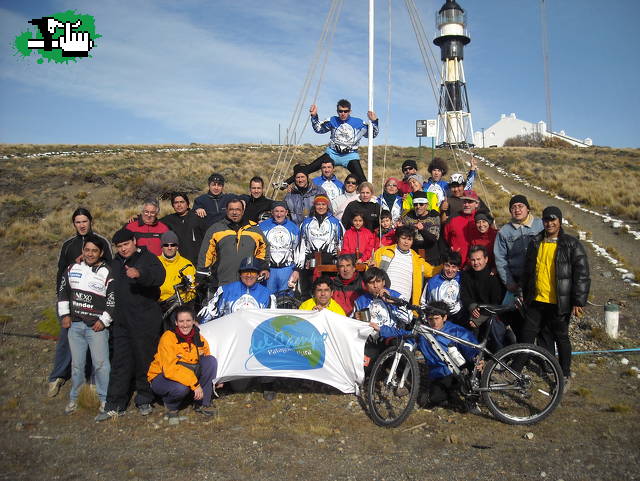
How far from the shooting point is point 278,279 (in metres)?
7.12

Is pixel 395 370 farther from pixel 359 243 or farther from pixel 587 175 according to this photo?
pixel 587 175

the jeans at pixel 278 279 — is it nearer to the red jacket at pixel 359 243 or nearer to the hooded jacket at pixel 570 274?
the red jacket at pixel 359 243

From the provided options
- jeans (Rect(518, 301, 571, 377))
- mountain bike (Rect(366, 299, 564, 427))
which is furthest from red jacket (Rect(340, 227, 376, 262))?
jeans (Rect(518, 301, 571, 377))

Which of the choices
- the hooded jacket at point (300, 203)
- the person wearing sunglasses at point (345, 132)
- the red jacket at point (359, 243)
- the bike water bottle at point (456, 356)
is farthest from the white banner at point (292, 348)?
the person wearing sunglasses at point (345, 132)

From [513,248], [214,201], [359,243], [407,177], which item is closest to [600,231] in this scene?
[407,177]

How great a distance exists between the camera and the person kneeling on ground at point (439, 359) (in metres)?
5.45

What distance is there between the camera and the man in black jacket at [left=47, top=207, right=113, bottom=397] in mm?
6062

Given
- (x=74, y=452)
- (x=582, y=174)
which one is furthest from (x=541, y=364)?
(x=582, y=174)

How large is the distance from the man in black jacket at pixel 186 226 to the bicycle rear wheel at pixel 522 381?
475cm

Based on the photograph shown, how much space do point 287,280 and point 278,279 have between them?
0.14 metres

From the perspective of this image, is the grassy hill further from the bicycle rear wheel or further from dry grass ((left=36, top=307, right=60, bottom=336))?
the bicycle rear wheel

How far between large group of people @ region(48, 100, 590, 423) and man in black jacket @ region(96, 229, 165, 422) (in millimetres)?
14

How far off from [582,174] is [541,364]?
30371 mm

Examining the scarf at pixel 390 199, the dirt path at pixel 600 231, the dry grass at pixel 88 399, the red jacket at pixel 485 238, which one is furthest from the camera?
the dirt path at pixel 600 231
